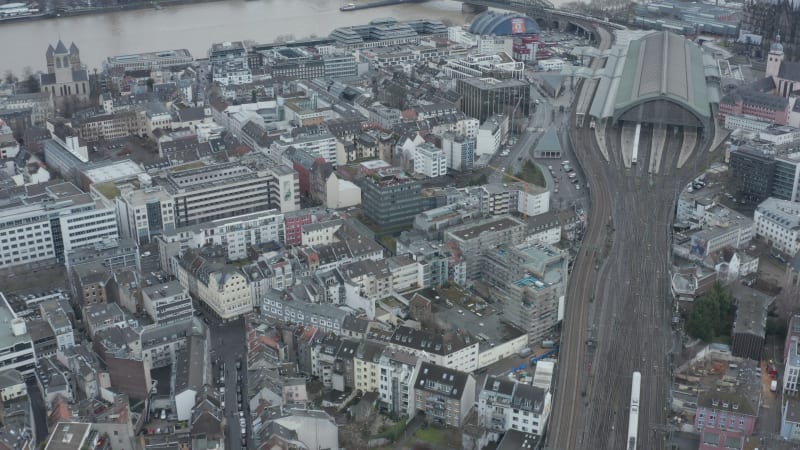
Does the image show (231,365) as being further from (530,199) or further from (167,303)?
(530,199)

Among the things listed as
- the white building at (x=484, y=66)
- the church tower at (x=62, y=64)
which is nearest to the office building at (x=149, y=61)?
the church tower at (x=62, y=64)

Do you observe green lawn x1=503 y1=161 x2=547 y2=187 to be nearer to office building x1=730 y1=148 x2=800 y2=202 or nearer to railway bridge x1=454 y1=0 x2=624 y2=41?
office building x1=730 y1=148 x2=800 y2=202

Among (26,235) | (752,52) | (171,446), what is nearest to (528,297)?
(171,446)

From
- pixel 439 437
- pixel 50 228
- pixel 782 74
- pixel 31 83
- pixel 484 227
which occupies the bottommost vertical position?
pixel 439 437

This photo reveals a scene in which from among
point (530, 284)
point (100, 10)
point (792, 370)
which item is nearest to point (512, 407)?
point (530, 284)

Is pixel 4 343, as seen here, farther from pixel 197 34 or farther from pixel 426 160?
pixel 197 34

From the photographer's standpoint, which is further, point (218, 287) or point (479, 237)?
point (479, 237)

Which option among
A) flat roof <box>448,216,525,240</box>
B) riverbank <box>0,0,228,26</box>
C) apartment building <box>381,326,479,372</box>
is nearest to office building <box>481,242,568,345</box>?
flat roof <box>448,216,525,240</box>
